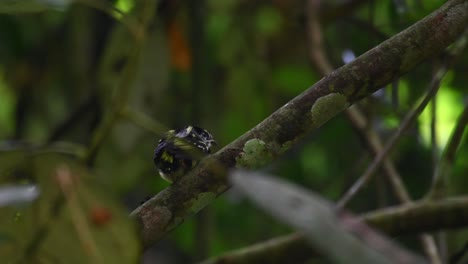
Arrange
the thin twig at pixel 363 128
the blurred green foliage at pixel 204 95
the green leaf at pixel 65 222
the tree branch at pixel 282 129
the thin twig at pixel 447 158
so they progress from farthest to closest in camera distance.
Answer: the blurred green foliage at pixel 204 95 < the thin twig at pixel 363 128 < the thin twig at pixel 447 158 < the tree branch at pixel 282 129 < the green leaf at pixel 65 222

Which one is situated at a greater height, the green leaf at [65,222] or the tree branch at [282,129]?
the green leaf at [65,222]

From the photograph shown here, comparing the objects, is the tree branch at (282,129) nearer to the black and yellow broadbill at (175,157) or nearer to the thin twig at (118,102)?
the black and yellow broadbill at (175,157)

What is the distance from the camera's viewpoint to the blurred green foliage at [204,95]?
10.5ft

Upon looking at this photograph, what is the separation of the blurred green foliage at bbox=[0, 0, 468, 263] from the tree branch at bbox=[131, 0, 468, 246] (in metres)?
1.38

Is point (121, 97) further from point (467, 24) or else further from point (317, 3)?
point (317, 3)

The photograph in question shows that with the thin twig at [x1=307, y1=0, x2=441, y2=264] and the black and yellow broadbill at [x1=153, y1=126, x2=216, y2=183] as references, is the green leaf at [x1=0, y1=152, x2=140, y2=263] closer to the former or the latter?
the black and yellow broadbill at [x1=153, y1=126, x2=216, y2=183]

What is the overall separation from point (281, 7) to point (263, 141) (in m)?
2.63

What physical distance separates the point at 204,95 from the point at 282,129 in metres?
1.66

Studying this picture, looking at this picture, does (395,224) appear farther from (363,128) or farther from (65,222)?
(65,222)

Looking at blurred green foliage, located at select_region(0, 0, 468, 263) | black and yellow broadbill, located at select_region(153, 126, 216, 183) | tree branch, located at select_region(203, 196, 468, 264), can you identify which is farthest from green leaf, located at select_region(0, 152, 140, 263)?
blurred green foliage, located at select_region(0, 0, 468, 263)

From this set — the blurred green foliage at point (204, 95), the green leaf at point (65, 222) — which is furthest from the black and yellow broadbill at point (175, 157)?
the blurred green foliage at point (204, 95)

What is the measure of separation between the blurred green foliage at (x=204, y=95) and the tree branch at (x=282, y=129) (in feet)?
4.53

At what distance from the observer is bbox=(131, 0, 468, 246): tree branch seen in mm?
1634

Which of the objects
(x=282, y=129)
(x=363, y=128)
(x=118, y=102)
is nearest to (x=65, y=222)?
(x=118, y=102)
